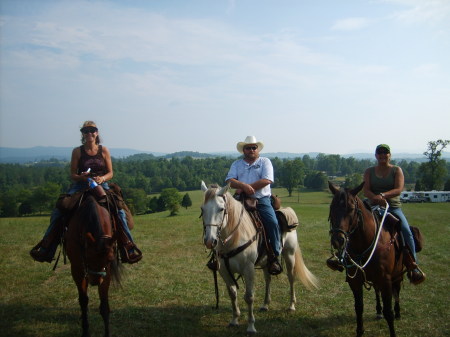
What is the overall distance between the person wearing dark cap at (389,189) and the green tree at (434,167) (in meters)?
61.9

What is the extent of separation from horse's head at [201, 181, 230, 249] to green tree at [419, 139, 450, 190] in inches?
2527

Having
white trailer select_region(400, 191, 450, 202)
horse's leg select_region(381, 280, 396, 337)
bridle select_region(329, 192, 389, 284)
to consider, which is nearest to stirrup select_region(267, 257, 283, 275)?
bridle select_region(329, 192, 389, 284)

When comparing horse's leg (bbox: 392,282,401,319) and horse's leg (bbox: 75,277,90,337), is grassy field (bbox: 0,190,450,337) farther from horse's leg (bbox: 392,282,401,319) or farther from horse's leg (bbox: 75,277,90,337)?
horse's leg (bbox: 75,277,90,337)

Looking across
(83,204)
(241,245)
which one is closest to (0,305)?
(83,204)

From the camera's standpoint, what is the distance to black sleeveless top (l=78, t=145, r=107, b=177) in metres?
5.71

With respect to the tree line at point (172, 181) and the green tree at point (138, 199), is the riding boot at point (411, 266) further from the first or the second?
the green tree at point (138, 199)

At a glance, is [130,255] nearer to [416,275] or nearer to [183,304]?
[183,304]

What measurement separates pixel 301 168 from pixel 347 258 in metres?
69.0

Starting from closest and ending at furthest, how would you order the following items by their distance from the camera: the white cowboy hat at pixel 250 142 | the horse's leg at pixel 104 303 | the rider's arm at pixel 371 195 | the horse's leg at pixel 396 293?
the horse's leg at pixel 104 303 < the rider's arm at pixel 371 195 < the horse's leg at pixel 396 293 < the white cowboy hat at pixel 250 142

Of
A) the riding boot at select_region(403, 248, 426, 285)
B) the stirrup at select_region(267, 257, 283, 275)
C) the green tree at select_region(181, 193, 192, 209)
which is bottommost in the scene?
the green tree at select_region(181, 193, 192, 209)

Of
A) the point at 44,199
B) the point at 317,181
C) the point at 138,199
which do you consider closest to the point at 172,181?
the point at 138,199

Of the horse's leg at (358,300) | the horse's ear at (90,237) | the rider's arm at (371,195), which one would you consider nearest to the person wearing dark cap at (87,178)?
the horse's ear at (90,237)

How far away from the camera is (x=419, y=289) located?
818cm

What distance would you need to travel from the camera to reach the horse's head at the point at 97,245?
182 inches
